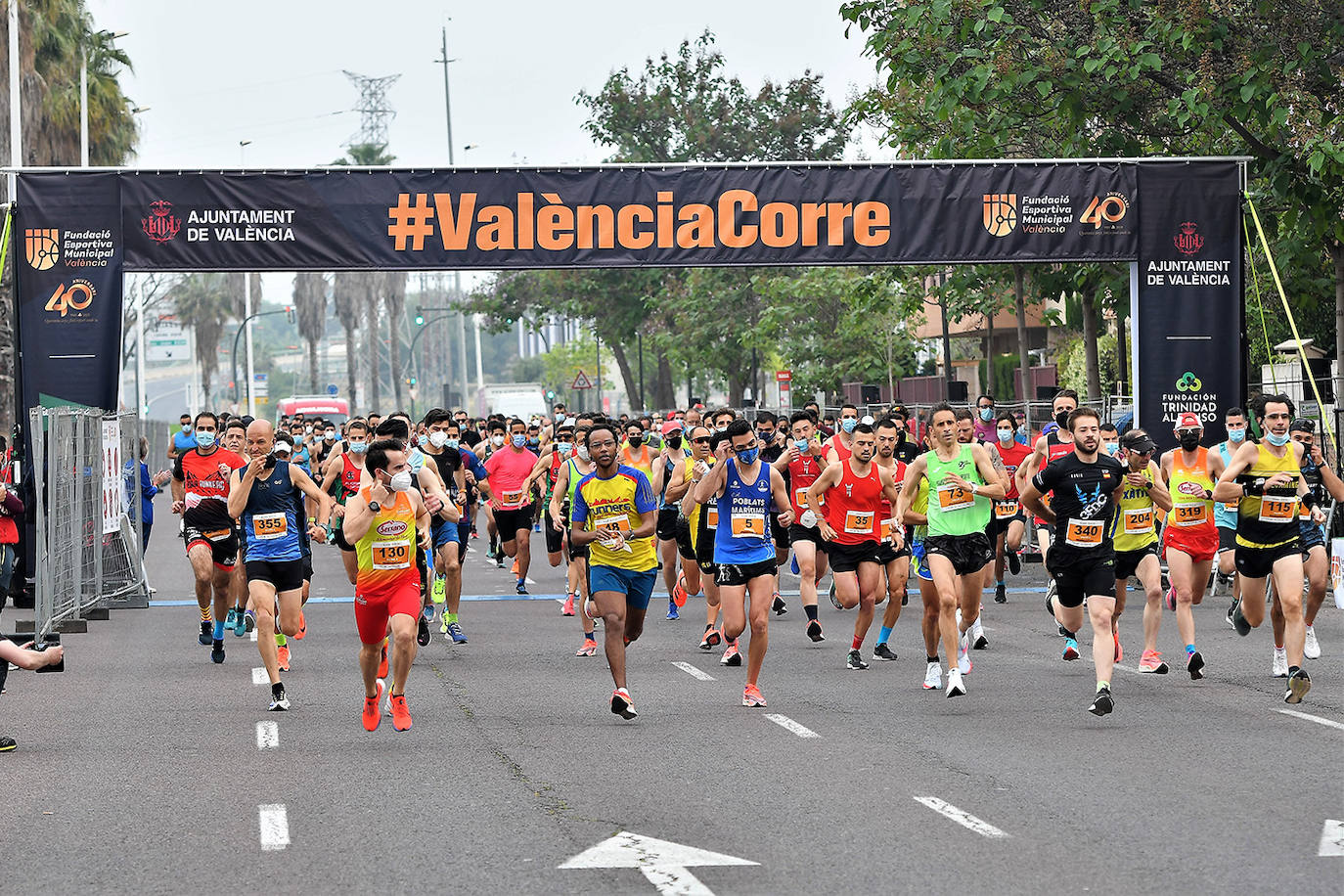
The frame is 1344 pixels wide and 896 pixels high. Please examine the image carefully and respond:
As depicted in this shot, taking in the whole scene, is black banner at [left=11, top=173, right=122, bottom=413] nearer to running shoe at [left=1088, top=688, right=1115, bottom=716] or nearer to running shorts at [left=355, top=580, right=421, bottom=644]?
running shorts at [left=355, top=580, right=421, bottom=644]

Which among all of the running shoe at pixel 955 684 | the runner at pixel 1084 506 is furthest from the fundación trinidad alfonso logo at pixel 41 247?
the runner at pixel 1084 506

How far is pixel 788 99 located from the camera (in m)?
54.1

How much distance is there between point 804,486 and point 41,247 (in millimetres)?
8459

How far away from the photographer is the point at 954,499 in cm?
1255

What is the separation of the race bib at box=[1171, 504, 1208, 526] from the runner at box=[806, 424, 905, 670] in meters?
1.99

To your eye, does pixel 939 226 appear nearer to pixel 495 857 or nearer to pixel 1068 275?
pixel 1068 275

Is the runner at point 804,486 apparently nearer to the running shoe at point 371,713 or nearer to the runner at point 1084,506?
the runner at point 1084,506

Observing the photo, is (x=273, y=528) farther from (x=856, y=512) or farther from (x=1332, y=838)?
(x=1332, y=838)

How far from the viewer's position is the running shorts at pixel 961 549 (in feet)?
41.0

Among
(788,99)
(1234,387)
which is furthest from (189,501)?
(788,99)

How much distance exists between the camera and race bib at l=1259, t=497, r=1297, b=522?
12.2 metres

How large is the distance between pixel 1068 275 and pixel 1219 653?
541 inches

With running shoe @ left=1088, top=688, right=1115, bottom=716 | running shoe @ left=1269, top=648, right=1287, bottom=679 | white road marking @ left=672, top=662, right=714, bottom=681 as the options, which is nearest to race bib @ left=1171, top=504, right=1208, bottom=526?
running shoe @ left=1269, top=648, right=1287, bottom=679

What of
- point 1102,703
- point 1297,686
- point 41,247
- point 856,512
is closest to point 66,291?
point 41,247
